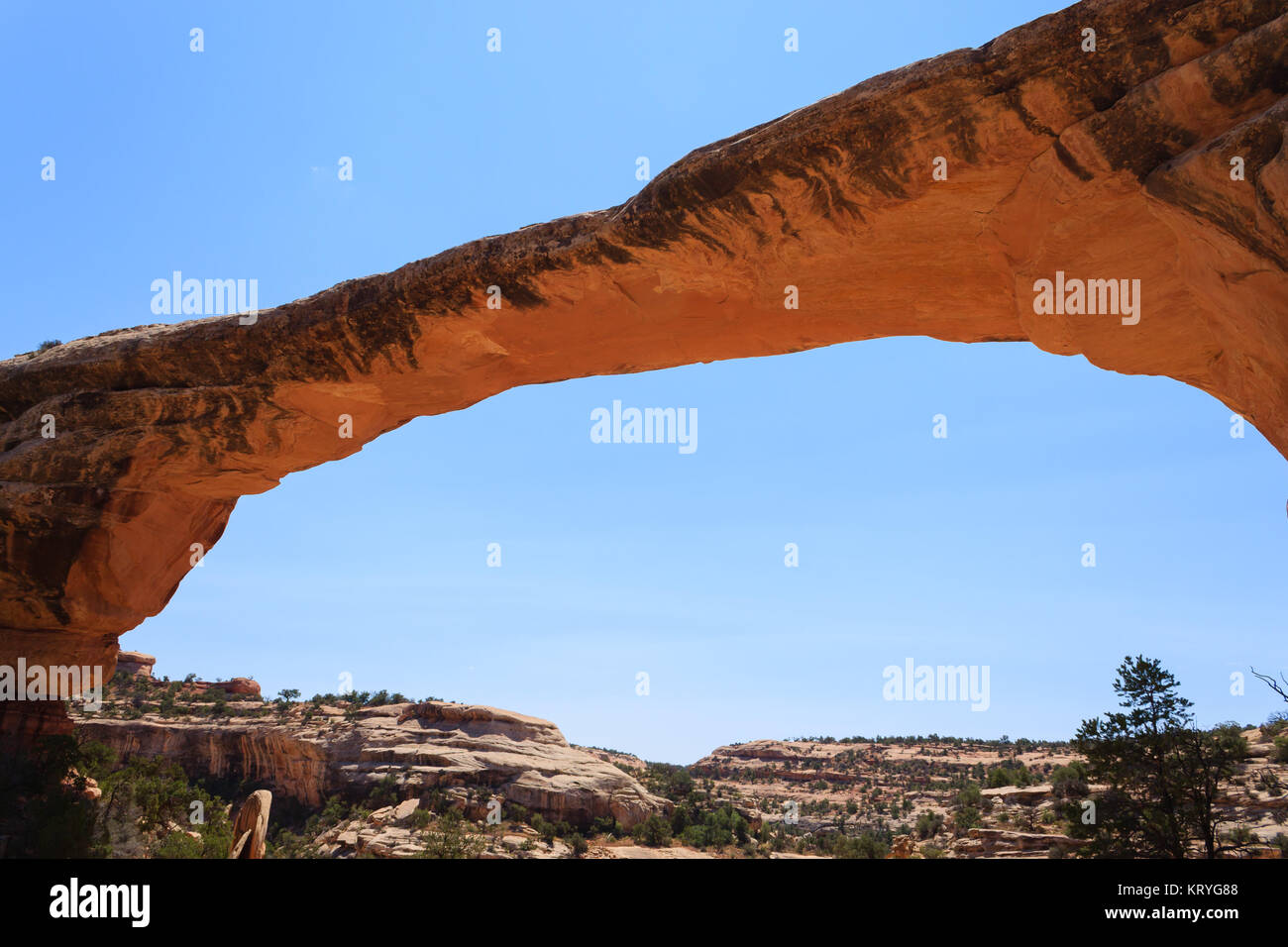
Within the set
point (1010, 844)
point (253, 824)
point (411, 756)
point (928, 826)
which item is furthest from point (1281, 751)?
point (411, 756)

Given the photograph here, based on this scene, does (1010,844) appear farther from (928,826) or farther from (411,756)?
(411,756)

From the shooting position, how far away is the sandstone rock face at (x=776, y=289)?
5492 mm

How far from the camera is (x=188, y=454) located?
11750 mm

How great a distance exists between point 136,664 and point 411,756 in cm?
2589

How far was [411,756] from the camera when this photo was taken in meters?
32.6

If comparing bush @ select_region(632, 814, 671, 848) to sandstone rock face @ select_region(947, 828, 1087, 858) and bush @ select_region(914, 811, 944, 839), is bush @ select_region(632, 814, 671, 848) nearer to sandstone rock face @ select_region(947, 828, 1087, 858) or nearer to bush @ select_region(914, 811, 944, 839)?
bush @ select_region(914, 811, 944, 839)

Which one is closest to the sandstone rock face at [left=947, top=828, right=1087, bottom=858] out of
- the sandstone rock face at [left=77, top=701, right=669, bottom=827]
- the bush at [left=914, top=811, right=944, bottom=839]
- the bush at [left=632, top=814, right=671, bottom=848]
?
the bush at [left=914, top=811, right=944, bottom=839]

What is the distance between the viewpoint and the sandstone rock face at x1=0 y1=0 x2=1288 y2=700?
5.49 metres

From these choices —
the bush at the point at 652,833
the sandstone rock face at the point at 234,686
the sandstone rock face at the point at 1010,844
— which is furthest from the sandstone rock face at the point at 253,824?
the sandstone rock face at the point at 234,686

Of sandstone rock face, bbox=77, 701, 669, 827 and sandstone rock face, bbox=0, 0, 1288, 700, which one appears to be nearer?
sandstone rock face, bbox=0, 0, 1288, 700

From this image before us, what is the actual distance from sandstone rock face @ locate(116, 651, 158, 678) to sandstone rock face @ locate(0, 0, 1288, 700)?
135ft

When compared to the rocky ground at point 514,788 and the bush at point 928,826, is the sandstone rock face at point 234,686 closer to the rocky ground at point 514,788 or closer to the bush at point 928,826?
the rocky ground at point 514,788
